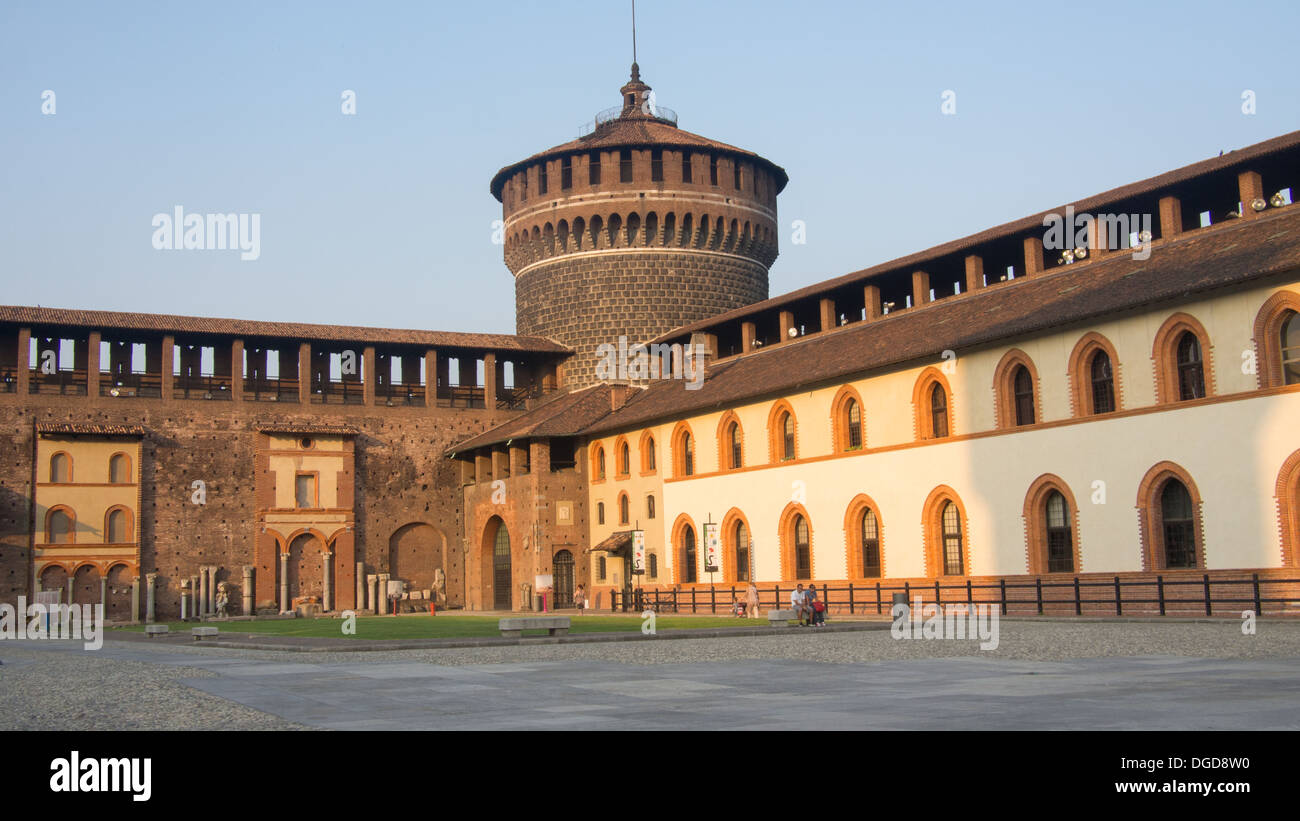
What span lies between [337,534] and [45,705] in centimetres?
4179

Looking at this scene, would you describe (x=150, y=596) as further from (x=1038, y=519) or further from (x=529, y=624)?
(x=1038, y=519)

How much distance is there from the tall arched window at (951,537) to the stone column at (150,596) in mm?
30099

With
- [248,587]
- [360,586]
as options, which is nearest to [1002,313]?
[360,586]

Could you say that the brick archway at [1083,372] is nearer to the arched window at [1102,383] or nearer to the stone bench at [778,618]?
the arched window at [1102,383]

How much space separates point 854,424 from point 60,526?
30562 millimetres

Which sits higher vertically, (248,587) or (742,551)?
(742,551)

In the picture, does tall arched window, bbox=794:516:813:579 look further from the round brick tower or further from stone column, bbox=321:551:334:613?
stone column, bbox=321:551:334:613

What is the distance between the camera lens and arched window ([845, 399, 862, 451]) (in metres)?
40.9

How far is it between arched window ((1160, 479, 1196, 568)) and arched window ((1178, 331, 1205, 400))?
2120 millimetres

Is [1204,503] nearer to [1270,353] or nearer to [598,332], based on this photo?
[1270,353]

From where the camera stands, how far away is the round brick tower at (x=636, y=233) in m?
59.0

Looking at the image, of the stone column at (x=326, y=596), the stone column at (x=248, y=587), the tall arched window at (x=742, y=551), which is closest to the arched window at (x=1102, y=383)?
the tall arched window at (x=742, y=551)

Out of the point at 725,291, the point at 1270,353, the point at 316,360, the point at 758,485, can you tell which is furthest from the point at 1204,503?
the point at 316,360

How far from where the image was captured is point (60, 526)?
50125 mm
